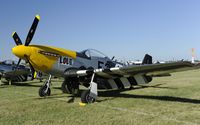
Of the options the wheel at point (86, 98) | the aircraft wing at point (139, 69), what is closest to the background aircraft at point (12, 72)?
the aircraft wing at point (139, 69)

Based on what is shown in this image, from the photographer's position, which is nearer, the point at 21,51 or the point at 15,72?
the point at 21,51

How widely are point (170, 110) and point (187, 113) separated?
1.85 ft

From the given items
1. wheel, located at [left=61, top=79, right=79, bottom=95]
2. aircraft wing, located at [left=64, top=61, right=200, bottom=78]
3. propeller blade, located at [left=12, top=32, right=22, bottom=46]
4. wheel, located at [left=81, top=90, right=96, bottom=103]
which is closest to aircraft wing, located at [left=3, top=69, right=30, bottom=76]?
propeller blade, located at [left=12, top=32, right=22, bottom=46]

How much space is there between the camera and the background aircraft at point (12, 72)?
61.4 feet

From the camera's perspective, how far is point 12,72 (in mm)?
18719

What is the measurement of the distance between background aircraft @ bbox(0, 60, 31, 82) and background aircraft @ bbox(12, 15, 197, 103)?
764cm

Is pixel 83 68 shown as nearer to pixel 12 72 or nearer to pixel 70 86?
pixel 70 86

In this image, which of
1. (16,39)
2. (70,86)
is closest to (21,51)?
(16,39)

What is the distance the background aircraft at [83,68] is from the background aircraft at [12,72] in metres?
7.64

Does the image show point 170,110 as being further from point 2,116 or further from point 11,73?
point 11,73

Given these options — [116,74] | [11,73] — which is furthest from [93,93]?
[11,73]

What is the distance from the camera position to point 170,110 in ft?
23.3

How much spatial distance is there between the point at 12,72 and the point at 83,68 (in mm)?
10247

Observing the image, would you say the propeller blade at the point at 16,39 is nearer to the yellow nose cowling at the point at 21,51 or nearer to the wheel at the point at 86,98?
the yellow nose cowling at the point at 21,51
